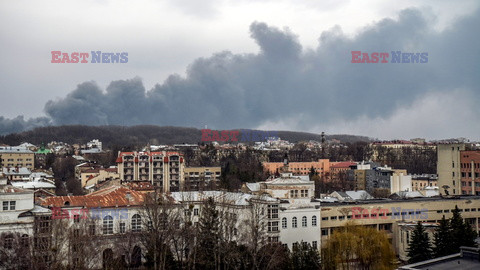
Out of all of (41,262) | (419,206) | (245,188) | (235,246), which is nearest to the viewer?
(41,262)

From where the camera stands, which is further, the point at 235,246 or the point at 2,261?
the point at 235,246

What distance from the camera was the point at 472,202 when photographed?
47312mm

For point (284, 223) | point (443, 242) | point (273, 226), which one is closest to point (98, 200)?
point (273, 226)

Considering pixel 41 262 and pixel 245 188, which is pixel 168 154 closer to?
pixel 245 188

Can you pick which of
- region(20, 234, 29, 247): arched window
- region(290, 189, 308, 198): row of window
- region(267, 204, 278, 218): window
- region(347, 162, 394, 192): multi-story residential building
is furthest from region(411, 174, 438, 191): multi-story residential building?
region(20, 234, 29, 247): arched window

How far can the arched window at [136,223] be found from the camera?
37.1 metres

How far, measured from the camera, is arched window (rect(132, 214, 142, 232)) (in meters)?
37.1

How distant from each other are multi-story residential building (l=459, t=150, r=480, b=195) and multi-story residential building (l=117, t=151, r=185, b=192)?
4230cm

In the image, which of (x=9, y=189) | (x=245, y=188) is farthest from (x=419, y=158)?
(x=9, y=189)

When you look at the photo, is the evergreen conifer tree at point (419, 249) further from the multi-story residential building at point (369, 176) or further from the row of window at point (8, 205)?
the multi-story residential building at point (369, 176)

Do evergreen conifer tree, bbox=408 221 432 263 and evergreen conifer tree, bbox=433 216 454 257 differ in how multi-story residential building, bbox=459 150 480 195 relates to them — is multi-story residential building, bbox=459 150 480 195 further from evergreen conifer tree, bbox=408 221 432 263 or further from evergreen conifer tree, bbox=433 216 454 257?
evergreen conifer tree, bbox=433 216 454 257

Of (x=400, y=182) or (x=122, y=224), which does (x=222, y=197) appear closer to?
(x=122, y=224)

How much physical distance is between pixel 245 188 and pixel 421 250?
2716 centimetres

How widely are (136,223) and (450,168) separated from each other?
1704 inches
